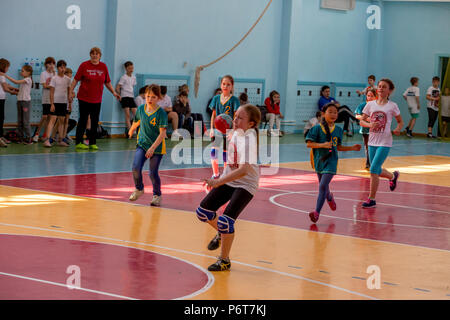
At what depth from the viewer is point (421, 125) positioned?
1040 inches

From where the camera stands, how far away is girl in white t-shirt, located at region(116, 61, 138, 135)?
1872cm

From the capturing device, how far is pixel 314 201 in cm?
1122

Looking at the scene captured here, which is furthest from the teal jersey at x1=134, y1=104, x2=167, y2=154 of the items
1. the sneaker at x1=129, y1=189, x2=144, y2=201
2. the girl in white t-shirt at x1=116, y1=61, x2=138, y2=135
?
the girl in white t-shirt at x1=116, y1=61, x2=138, y2=135

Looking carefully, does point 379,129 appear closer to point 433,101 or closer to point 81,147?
point 81,147

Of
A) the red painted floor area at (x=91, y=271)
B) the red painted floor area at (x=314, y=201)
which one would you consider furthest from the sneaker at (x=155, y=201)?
the red painted floor area at (x=91, y=271)

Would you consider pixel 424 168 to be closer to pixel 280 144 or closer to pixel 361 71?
pixel 280 144

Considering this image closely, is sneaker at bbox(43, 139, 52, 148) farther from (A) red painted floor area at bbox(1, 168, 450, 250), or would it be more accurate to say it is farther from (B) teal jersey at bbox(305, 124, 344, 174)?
(B) teal jersey at bbox(305, 124, 344, 174)

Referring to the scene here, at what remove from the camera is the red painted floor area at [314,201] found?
9.27m

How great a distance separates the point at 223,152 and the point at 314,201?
1.65m

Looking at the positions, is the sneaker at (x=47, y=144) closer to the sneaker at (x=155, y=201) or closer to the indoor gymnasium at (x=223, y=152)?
the indoor gymnasium at (x=223, y=152)

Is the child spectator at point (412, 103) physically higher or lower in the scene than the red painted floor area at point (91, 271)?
higher

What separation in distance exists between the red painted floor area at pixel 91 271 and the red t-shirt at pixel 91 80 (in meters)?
8.83

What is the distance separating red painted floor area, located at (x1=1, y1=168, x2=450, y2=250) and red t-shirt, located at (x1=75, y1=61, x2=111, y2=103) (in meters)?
3.48
